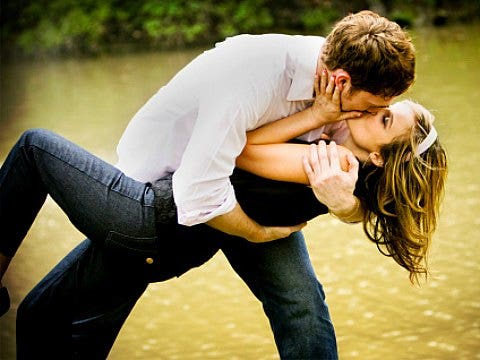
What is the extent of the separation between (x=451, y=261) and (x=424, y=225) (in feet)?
4.95

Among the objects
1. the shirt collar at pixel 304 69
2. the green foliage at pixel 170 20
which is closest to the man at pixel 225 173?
the shirt collar at pixel 304 69

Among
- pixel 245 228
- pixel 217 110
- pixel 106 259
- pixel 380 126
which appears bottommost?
pixel 106 259

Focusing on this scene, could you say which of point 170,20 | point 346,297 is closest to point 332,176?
point 346,297

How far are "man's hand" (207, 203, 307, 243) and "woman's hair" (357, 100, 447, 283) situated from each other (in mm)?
286

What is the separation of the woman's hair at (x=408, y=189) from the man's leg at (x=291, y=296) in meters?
0.25

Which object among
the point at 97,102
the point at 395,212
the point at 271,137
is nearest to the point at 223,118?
the point at 271,137

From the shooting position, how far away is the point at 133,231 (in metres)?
2.50

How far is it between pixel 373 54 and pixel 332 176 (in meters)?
0.37

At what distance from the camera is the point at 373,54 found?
2.29 meters

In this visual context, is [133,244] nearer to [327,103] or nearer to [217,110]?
[217,110]

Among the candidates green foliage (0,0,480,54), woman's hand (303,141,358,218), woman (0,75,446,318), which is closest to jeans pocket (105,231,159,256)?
woman (0,75,446,318)

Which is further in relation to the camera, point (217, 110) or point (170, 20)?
point (170, 20)

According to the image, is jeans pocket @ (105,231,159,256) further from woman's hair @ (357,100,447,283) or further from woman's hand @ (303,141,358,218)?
woman's hair @ (357,100,447,283)

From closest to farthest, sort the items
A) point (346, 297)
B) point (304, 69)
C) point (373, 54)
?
1. point (373, 54)
2. point (304, 69)
3. point (346, 297)
